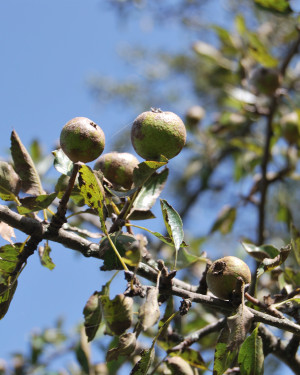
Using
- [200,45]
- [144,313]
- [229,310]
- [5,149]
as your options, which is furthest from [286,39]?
[144,313]

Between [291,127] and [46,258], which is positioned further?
[291,127]

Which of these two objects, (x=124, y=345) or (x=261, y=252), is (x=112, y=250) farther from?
(x=261, y=252)

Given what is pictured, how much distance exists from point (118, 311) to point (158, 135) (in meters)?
0.40

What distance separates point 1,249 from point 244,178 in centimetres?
222

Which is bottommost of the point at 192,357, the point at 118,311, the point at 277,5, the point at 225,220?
the point at 225,220

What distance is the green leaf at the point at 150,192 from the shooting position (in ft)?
4.02

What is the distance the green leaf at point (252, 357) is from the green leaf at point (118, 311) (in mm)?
313

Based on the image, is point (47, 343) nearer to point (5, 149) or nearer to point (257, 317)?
point (5, 149)

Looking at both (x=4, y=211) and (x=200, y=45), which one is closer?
(x=4, y=211)

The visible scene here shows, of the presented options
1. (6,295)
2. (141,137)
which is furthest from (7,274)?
(141,137)

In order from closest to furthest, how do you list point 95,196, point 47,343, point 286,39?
point 95,196, point 47,343, point 286,39

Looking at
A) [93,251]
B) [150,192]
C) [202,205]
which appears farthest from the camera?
[202,205]

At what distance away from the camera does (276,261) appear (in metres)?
1.18

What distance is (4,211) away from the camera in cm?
106
